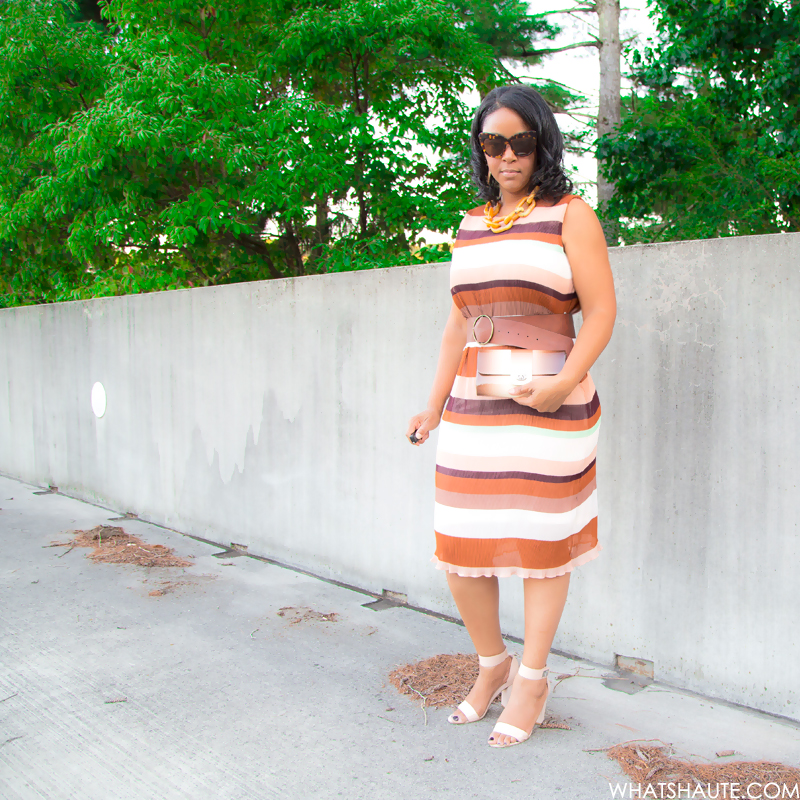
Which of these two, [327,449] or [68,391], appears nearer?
[327,449]

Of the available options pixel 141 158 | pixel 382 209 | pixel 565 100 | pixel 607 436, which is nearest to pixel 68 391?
pixel 141 158

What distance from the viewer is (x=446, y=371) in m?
2.23

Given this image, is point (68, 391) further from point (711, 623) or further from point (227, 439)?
point (711, 623)

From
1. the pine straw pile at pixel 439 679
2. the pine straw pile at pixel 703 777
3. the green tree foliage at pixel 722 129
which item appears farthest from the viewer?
the green tree foliage at pixel 722 129

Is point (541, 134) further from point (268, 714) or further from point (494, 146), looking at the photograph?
point (268, 714)

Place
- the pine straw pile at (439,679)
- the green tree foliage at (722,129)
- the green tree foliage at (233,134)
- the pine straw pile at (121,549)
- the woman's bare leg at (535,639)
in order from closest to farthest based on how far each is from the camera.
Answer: the woman's bare leg at (535,639) < the pine straw pile at (439,679) < the pine straw pile at (121,549) < the green tree foliage at (722,129) < the green tree foliage at (233,134)

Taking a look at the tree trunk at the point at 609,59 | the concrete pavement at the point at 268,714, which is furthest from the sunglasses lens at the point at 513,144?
the tree trunk at the point at 609,59

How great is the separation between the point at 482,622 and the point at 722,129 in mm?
5786

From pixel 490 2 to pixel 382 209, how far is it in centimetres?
661

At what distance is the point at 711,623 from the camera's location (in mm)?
2289

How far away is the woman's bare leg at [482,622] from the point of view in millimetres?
2096

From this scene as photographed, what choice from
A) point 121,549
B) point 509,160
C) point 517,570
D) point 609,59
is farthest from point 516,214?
point 609,59

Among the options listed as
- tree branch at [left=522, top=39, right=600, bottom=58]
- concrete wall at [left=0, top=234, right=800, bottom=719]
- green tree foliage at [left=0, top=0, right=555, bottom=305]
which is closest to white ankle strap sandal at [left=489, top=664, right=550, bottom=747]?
concrete wall at [left=0, top=234, right=800, bottom=719]

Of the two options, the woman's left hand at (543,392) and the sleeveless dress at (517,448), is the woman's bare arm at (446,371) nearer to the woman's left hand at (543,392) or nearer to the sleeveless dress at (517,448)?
the sleeveless dress at (517,448)
